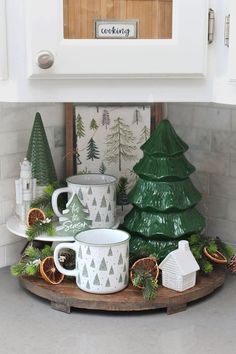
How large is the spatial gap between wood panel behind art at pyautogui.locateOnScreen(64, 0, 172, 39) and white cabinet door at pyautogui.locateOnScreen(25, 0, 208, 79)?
0.6 inches

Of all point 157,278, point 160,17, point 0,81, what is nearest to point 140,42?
point 160,17

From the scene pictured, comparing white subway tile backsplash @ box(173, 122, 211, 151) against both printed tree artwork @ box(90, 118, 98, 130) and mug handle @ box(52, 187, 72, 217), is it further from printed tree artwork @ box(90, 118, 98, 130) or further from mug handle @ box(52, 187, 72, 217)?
mug handle @ box(52, 187, 72, 217)

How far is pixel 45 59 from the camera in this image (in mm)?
1301

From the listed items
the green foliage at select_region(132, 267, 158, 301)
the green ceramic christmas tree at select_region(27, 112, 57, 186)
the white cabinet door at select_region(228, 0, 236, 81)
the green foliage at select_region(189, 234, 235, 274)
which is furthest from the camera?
the green ceramic christmas tree at select_region(27, 112, 57, 186)

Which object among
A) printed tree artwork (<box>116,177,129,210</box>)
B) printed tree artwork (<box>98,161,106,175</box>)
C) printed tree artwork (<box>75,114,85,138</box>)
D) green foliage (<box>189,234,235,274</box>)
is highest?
printed tree artwork (<box>75,114,85,138</box>)

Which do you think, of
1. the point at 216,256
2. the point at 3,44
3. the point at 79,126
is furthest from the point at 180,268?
the point at 3,44

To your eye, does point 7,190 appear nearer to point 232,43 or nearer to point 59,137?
point 59,137

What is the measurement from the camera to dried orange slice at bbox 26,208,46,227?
5.23 ft

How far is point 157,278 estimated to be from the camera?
1.51 m

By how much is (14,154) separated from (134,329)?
1.85 feet

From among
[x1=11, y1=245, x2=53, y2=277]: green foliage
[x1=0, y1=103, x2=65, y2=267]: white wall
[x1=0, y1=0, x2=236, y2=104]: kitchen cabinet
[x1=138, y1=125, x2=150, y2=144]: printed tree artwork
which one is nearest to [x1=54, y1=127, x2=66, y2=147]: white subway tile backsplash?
[x1=0, y1=103, x2=65, y2=267]: white wall

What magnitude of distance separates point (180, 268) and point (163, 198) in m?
0.17

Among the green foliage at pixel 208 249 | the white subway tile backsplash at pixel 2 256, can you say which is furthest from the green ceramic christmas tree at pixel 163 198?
the white subway tile backsplash at pixel 2 256

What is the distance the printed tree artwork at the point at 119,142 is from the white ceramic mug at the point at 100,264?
31 cm
